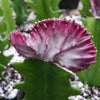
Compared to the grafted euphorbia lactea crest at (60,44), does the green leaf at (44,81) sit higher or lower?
lower

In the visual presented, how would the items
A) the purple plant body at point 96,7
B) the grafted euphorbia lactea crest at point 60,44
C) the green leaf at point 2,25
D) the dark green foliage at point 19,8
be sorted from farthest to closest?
the dark green foliage at point 19,8
the green leaf at point 2,25
the purple plant body at point 96,7
the grafted euphorbia lactea crest at point 60,44

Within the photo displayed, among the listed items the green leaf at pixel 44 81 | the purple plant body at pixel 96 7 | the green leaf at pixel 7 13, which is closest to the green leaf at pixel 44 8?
the green leaf at pixel 7 13

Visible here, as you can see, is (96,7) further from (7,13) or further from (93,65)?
(7,13)

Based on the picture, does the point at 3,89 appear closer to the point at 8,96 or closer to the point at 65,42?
the point at 8,96

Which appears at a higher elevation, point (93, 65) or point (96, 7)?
point (96, 7)

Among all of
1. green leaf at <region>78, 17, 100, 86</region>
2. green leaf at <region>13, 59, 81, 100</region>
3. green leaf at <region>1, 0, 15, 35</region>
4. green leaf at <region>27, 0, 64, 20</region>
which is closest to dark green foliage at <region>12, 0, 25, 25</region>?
green leaf at <region>1, 0, 15, 35</region>

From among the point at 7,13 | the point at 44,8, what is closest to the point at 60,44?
the point at 44,8

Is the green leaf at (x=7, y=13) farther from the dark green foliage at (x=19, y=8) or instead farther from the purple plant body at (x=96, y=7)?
the purple plant body at (x=96, y=7)
